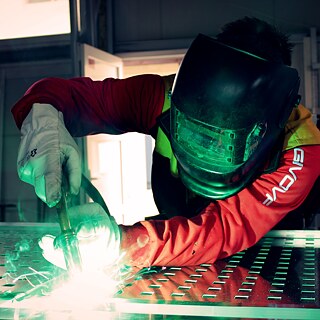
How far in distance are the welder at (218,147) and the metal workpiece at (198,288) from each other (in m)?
0.06

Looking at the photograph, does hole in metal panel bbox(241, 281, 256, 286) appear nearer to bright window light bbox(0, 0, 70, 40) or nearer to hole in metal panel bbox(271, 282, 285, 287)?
hole in metal panel bbox(271, 282, 285, 287)

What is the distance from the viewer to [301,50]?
189 inches

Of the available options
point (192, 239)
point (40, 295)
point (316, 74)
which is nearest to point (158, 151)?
point (192, 239)

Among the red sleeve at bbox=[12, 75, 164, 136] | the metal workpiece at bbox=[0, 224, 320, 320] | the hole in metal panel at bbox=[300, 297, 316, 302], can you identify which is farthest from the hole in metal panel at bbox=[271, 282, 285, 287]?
the red sleeve at bbox=[12, 75, 164, 136]

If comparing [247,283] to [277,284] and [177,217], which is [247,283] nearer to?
[277,284]

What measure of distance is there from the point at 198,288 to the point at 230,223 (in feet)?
1.16

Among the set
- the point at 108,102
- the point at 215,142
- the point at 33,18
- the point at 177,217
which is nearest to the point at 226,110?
the point at 215,142

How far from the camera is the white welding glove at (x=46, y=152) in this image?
3.83 ft

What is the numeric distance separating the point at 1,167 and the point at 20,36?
3.52 ft

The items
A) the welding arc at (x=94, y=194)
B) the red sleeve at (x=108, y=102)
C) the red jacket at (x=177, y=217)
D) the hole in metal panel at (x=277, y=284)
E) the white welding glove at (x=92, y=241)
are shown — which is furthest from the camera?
the red sleeve at (x=108, y=102)

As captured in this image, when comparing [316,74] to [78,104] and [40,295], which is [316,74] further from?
[40,295]

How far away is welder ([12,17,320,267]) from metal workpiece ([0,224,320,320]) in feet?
0.21

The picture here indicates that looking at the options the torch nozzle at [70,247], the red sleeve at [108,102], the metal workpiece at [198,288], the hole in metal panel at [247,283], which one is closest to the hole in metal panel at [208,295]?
the metal workpiece at [198,288]

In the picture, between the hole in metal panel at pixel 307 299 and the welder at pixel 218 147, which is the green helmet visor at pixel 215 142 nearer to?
the welder at pixel 218 147
